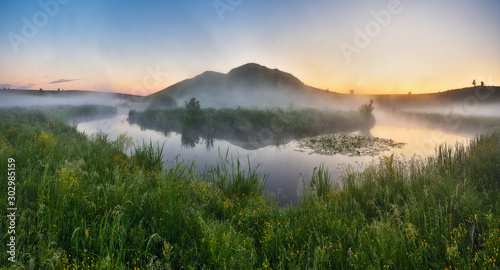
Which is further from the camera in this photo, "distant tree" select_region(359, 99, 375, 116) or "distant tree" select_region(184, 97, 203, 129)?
"distant tree" select_region(359, 99, 375, 116)

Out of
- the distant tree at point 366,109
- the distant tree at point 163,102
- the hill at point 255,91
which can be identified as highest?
the hill at point 255,91

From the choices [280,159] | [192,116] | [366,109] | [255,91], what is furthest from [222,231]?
[255,91]

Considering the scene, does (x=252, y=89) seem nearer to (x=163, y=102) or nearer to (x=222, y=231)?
(x=163, y=102)

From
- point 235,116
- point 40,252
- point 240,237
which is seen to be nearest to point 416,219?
point 240,237

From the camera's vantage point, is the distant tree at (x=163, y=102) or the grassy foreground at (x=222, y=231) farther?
the distant tree at (x=163, y=102)

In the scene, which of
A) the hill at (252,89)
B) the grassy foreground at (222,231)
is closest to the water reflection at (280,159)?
the grassy foreground at (222,231)

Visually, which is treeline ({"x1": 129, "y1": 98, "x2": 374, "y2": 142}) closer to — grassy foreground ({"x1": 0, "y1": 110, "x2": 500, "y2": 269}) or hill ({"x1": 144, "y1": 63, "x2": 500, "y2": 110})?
grassy foreground ({"x1": 0, "y1": 110, "x2": 500, "y2": 269})

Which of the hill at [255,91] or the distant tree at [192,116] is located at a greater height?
the hill at [255,91]

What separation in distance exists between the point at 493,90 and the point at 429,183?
117m

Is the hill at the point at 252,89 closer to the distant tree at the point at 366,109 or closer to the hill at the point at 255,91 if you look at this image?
the hill at the point at 255,91

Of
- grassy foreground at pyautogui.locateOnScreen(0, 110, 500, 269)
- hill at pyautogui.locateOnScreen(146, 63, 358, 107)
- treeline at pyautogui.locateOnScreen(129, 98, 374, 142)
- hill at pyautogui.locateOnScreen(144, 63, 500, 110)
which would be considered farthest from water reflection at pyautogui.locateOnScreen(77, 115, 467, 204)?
hill at pyautogui.locateOnScreen(146, 63, 358, 107)

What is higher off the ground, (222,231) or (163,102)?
(163,102)

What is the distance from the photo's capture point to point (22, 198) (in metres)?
4.07

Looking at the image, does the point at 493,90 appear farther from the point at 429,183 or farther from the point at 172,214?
the point at 172,214
